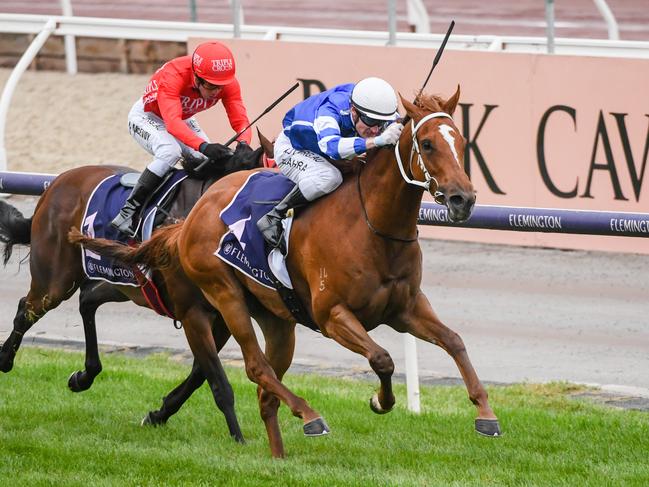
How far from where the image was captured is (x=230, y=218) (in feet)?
23.9

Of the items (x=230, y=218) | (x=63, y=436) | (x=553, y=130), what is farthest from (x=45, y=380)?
(x=553, y=130)

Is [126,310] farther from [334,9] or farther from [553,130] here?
[334,9]

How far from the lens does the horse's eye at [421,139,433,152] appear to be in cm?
630

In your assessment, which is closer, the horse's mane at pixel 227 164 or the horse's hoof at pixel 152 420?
the horse's hoof at pixel 152 420

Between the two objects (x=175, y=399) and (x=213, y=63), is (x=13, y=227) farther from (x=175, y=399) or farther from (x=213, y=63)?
(x=175, y=399)

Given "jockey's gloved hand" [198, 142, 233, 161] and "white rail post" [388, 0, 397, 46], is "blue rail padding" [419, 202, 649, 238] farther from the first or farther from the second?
"white rail post" [388, 0, 397, 46]

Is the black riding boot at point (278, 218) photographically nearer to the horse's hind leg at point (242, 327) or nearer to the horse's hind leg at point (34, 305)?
the horse's hind leg at point (242, 327)

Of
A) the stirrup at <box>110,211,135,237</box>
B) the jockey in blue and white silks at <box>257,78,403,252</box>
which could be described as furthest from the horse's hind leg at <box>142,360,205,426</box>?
the jockey in blue and white silks at <box>257,78,403,252</box>

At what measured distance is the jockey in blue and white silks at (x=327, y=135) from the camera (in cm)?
675

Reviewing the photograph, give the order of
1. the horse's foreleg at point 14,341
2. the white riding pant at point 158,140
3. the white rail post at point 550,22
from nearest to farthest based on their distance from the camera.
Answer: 1. the white riding pant at point 158,140
2. the horse's foreleg at point 14,341
3. the white rail post at point 550,22

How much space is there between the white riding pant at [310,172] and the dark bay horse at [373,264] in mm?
59

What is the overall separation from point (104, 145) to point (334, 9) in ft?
29.2

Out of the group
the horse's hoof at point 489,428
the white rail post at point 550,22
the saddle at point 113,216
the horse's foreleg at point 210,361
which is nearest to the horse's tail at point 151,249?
the saddle at point 113,216

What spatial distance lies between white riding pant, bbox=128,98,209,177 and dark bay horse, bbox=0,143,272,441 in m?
0.19
